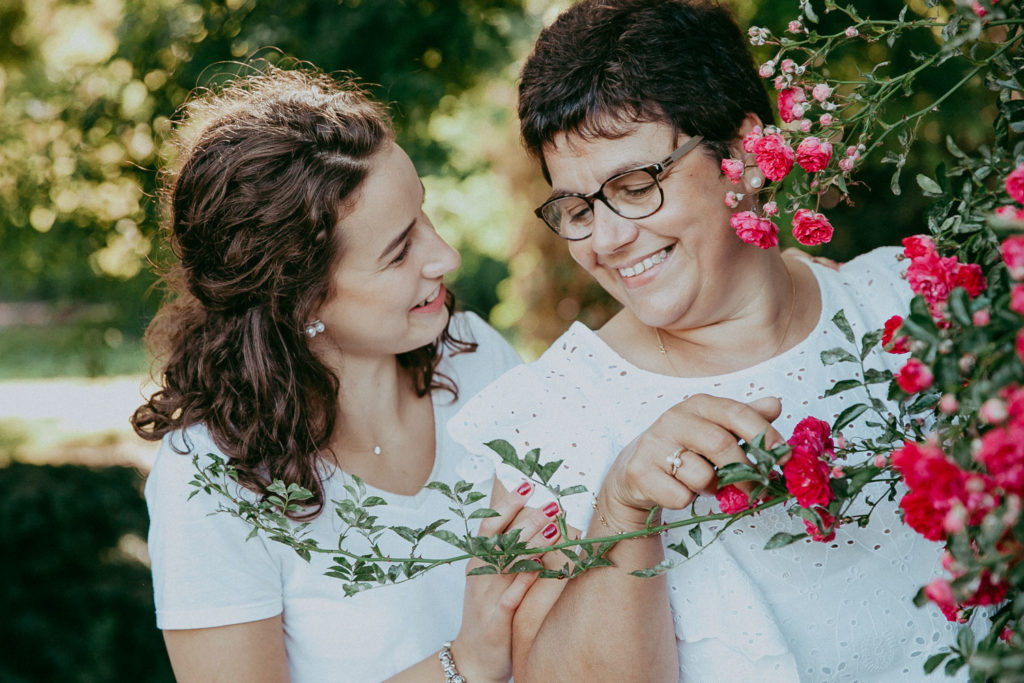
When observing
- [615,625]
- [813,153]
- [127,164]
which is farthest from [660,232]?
[127,164]

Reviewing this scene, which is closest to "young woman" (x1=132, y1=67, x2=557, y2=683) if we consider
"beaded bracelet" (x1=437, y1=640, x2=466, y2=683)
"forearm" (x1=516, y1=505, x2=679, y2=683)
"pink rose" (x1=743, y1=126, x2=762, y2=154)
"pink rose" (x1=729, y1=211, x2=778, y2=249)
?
"beaded bracelet" (x1=437, y1=640, x2=466, y2=683)

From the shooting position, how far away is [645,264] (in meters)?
1.80

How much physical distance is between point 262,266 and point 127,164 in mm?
1526

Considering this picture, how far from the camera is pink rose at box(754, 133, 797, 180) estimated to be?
1281mm

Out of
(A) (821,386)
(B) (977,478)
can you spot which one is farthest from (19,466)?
(B) (977,478)

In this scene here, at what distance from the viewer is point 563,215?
184cm

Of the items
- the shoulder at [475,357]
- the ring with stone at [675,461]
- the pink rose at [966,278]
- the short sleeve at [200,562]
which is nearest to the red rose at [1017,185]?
the pink rose at [966,278]

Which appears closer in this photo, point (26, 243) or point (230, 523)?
point (230, 523)

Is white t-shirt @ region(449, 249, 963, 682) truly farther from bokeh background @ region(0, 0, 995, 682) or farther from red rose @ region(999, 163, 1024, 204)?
bokeh background @ region(0, 0, 995, 682)

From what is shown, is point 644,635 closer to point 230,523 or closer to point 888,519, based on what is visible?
point 888,519

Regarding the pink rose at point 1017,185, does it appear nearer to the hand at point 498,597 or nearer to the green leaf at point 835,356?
the green leaf at point 835,356

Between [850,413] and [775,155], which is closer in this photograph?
[850,413]

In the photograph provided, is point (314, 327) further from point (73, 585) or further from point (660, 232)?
point (73, 585)

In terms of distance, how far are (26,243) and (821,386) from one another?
3.43 m
